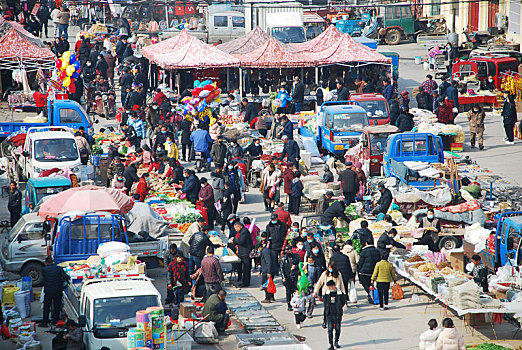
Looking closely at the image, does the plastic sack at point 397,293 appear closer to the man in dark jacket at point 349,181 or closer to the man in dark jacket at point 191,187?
the man in dark jacket at point 349,181

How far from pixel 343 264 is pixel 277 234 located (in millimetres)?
2092

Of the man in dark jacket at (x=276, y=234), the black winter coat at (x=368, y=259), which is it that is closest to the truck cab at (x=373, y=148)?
the man in dark jacket at (x=276, y=234)

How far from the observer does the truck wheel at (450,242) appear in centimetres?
2198

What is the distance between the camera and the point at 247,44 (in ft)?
138

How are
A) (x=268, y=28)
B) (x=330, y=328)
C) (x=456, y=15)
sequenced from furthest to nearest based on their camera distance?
(x=456, y=15) < (x=268, y=28) < (x=330, y=328)

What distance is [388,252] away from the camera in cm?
1938

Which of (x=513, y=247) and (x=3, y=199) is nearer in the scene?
(x=513, y=247)

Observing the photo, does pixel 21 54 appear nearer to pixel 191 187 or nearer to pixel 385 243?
pixel 191 187

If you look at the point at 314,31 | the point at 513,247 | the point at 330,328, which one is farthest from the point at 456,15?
the point at 330,328

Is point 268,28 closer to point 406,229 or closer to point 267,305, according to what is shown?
point 406,229

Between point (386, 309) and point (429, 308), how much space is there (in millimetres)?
815

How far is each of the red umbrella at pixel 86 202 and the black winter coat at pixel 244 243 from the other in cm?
281

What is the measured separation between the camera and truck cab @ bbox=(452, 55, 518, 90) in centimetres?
4072

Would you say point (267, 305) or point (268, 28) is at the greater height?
point (268, 28)
